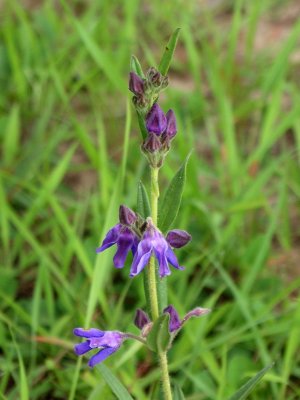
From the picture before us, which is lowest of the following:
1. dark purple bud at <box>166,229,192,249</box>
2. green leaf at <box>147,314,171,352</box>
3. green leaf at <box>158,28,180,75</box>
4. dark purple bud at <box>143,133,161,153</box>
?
green leaf at <box>147,314,171,352</box>

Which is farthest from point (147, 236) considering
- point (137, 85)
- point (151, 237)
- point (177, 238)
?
point (137, 85)

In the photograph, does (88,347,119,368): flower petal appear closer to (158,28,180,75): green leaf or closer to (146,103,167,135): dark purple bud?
(146,103,167,135): dark purple bud

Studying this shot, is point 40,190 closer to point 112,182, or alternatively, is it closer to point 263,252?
point 112,182

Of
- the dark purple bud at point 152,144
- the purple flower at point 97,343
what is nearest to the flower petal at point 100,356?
the purple flower at point 97,343

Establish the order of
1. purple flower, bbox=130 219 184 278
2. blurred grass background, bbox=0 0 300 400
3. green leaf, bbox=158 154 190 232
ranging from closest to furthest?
purple flower, bbox=130 219 184 278
green leaf, bbox=158 154 190 232
blurred grass background, bbox=0 0 300 400

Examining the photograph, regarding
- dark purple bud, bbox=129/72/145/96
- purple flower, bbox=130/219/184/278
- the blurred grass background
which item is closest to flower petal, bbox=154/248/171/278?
purple flower, bbox=130/219/184/278
